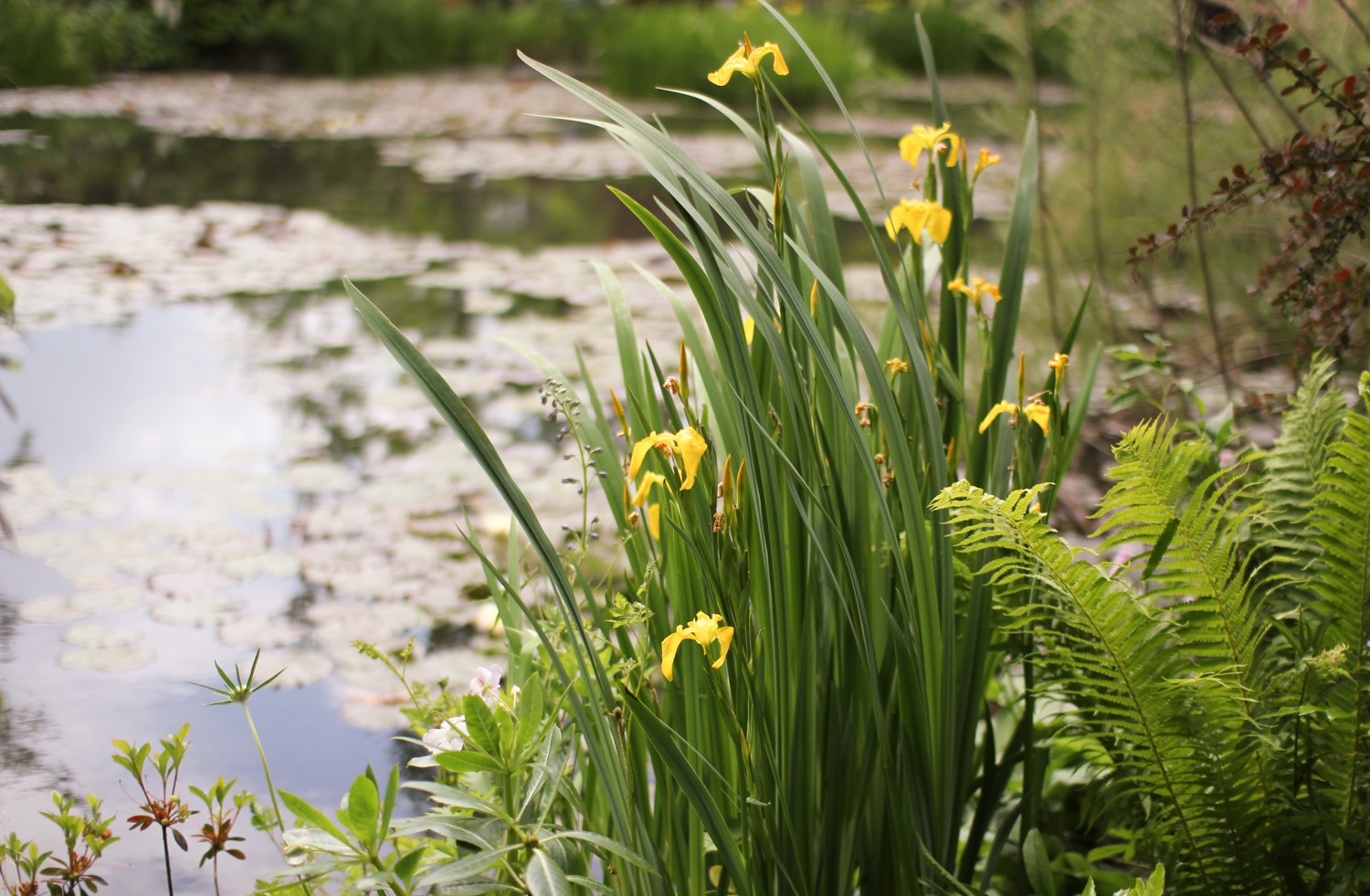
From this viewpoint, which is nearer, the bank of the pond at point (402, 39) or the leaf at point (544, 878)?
the leaf at point (544, 878)

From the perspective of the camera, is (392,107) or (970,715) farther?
(392,107)

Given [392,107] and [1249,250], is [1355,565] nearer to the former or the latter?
[1249,250]

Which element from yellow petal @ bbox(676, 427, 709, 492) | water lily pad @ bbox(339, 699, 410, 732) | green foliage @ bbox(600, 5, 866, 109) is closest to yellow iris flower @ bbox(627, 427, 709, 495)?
yellow petal @ bbox(676, 427, 709, 492)

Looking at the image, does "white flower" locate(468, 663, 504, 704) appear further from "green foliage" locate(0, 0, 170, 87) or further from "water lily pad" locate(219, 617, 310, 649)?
"green foliage" locate(0, 0, 170, 87)

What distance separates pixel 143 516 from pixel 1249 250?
2.87 meters

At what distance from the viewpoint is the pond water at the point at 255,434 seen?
146cm

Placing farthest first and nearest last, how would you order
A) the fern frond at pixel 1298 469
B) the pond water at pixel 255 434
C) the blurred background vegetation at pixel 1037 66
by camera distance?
the blurred background vegetation at pixel 1037 66 < the pond water at pixel 255 434 < the fern frond at pixel 1298 469

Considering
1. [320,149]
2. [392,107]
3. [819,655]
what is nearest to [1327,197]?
[819,655]

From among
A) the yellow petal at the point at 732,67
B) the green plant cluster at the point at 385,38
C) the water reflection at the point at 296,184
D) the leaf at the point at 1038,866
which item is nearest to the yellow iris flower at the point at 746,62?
the yellow petal at the point at 732,67

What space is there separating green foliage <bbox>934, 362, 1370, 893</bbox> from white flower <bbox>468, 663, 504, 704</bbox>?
0.45 m

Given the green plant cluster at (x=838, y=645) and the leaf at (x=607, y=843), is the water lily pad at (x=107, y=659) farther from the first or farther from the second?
the leaf at (x=607, y=843)

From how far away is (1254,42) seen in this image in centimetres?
113

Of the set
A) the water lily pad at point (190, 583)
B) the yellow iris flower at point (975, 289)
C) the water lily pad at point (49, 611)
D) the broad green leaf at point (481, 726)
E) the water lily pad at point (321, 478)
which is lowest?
the water lily pad at point (49, 611)

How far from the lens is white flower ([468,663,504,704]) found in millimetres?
852
